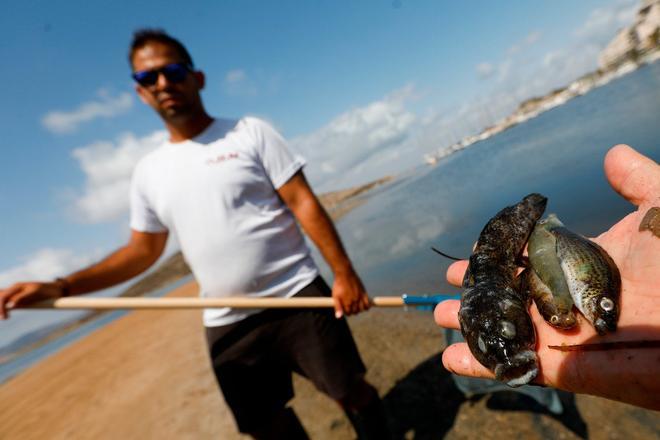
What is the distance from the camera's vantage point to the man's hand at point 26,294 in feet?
11.8

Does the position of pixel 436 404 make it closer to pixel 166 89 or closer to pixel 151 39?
pixel 166 89

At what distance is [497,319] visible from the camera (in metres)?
2.01

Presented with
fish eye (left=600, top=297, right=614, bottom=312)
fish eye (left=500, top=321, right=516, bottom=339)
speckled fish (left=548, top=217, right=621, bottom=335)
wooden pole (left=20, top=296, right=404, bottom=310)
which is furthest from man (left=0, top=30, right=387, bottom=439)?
fish eye (left=600, top=297, right=614, bottom=312)

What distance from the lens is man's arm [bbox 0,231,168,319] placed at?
148 inches

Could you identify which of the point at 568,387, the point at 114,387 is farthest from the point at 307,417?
the point at 114,387

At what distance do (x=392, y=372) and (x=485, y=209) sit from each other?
761 centimetres

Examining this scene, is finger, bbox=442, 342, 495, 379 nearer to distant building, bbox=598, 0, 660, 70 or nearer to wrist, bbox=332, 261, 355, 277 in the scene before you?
wrist, bbox=332, 261, 355, 277

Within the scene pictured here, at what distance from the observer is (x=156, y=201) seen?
3.81m

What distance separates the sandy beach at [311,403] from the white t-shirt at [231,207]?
3.28 metres

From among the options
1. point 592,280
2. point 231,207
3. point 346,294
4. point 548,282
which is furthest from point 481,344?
point 231,207

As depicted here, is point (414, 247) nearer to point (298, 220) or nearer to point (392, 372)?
point (392, 372)

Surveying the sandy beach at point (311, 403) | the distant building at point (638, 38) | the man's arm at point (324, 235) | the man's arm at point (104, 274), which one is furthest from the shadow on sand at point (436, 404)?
the distant building at point (638, 38)

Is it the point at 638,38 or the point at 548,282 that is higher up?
the point at 638,38

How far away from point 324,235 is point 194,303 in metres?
1.67
